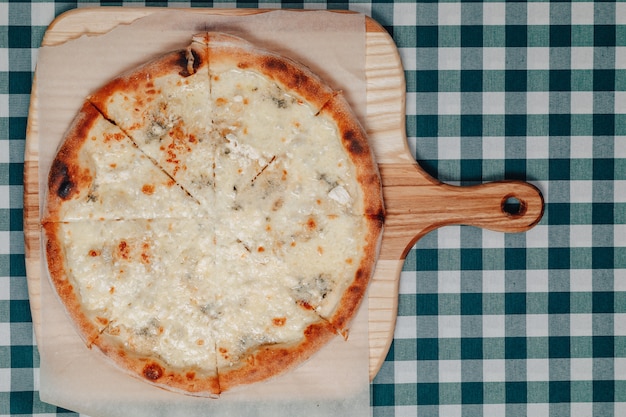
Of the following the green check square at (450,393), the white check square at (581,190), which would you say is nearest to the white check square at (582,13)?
the white check square at (581,190)

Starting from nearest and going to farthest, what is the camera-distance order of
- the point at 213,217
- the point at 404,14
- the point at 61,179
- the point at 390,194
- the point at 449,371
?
1. the point at 61,179
2. the point at 213,217
3. the point at 390,194
4. the point at 404,14
5. the point at 449,371

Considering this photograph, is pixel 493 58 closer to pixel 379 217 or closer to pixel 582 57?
pixel 582 57

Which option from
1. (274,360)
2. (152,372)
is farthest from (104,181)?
(274,360)

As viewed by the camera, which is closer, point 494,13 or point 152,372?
point 152,372

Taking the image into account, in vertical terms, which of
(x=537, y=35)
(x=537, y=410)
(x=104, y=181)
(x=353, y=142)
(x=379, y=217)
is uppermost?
(x=537, y=35)

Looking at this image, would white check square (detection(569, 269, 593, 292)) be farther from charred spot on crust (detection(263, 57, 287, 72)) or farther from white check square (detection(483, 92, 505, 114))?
charred spot on crust (detection(263, 57, 287, 72))

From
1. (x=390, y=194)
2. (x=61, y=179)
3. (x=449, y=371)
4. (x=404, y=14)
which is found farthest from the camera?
(x=449, y=371)
